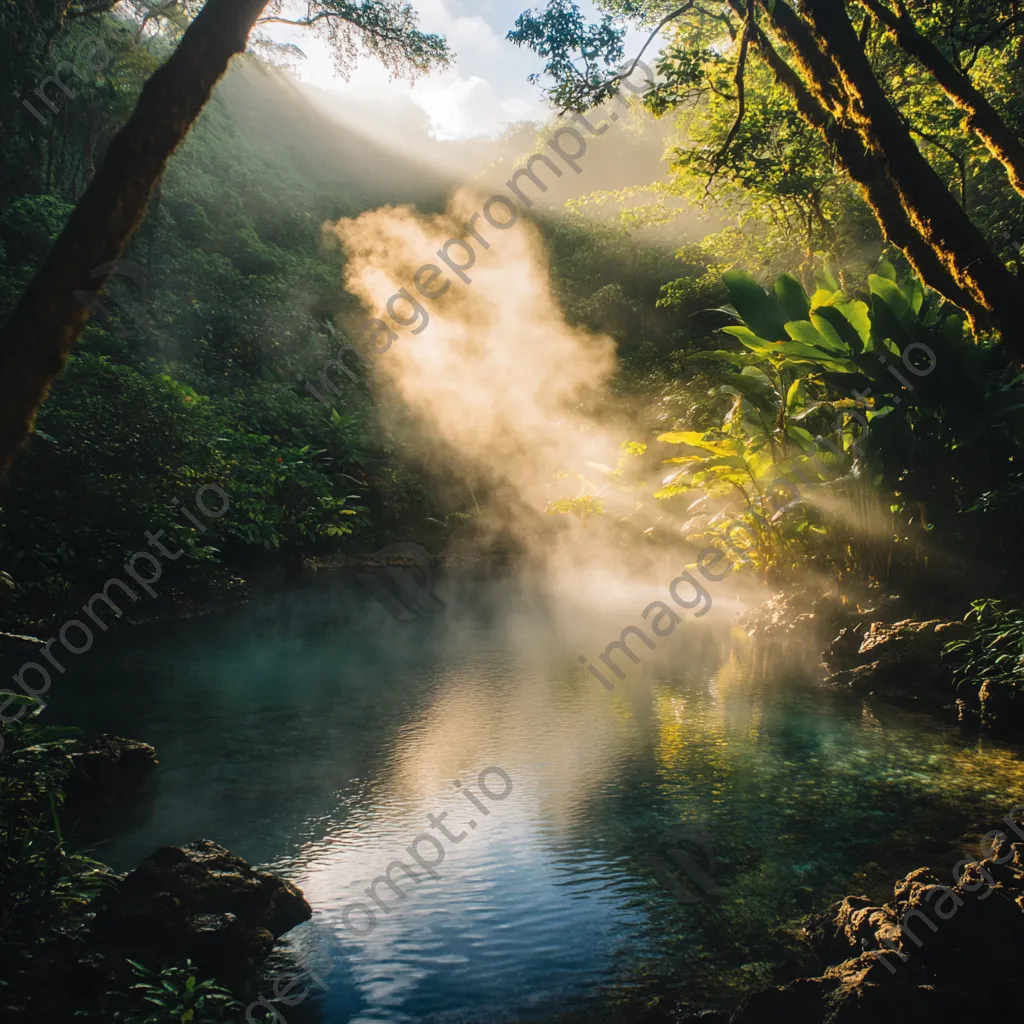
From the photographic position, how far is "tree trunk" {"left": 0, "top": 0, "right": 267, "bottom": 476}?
9.32 ft

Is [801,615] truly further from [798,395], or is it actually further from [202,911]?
[202,911]

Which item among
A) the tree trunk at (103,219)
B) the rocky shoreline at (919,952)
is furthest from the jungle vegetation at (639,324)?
the rocky shoreline at (919,952)

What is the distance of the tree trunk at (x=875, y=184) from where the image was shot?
5117 millimetres

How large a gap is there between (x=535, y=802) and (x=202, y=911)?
2.74 metres

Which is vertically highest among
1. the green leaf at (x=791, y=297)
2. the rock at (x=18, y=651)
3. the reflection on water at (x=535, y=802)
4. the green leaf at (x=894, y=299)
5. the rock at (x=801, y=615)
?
the green leaf at (x=791, y=297)

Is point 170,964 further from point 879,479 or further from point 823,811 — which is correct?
point 879,479

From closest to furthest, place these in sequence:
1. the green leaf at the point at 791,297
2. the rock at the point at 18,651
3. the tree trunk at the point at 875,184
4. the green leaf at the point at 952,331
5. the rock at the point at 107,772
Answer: the tree trunk at the point at 875,184 < the rock at the point at 107,772 < the green leaf at the point at 952,331 < the rock at the point at 18,651 < the green leaf at the point at 791,297

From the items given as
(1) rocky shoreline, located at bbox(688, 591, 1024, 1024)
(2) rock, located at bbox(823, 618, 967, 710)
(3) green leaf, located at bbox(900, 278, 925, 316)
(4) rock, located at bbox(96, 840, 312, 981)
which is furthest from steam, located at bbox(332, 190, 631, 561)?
(4) rock, located at bbox(96, 840, 312, 981)

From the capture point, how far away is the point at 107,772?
238 inches

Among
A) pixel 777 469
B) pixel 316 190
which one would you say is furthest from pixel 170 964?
pixel 316 190

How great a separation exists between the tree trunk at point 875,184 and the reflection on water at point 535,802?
11.8ft

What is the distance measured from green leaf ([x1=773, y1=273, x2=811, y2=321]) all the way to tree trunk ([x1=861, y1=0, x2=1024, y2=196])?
381cm

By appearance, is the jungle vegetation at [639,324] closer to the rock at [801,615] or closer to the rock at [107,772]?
the rock at [801,615]

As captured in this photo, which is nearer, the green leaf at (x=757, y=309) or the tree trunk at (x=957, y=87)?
the tree trunk at (x=957, y=87)
